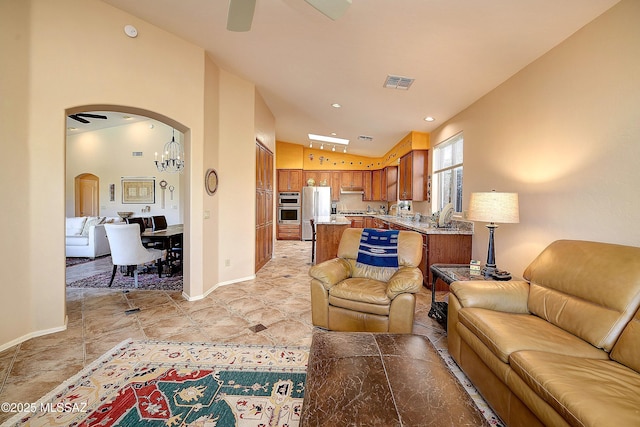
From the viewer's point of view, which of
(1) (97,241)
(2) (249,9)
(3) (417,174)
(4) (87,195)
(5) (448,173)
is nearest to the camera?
(2) (249,9)

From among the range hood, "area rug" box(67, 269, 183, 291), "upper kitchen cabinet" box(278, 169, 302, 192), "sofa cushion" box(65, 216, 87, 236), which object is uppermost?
"upper kitchen cabinet" box(278, 169, 302, 192)

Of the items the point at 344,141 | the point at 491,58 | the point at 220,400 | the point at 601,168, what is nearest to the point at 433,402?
the point at 220,400

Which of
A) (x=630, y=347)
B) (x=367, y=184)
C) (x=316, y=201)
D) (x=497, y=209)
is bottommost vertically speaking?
(x=630, y=347)

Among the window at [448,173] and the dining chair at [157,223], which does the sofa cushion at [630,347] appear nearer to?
the window at [448,173]

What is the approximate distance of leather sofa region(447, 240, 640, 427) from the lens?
109 cm

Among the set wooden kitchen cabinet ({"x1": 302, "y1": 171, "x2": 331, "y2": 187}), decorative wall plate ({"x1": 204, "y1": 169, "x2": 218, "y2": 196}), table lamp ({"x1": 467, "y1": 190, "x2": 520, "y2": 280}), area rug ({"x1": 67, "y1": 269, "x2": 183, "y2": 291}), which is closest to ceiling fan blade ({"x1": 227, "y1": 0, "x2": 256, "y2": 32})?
decorative wall plate ({"x1": 204, "y1": 169, "x2": 218, "y2": 196})

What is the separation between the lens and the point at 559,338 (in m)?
1.54

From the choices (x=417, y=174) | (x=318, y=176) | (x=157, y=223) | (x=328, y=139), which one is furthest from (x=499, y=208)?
(x=318, y=176)

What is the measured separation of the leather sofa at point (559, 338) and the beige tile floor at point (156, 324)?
71cm

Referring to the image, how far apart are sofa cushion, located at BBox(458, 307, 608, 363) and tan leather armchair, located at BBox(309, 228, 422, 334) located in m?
0.53

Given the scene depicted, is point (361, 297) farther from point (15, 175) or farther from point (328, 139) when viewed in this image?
point (328, 139)

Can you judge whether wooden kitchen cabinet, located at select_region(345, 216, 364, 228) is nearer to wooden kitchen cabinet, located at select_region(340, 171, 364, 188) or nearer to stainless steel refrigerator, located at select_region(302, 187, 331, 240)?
stainless steel refrigerator, located at select_region(302, 187, 331, 240)

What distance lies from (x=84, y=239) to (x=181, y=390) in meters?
5.70

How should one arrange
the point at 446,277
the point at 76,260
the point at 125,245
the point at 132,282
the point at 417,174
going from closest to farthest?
the point at 446,277, the point at 125,245, the point at 132,282, the point at 417,174, the point at 76,260
